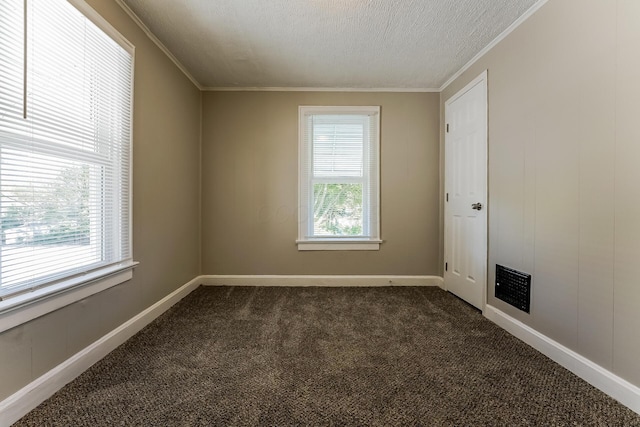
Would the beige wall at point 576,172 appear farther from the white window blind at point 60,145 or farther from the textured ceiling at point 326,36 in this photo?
the white window blind at point 60,145

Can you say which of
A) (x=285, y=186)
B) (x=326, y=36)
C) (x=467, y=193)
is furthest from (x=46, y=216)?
(x=467, y=193)

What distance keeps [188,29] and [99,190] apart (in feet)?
4.72

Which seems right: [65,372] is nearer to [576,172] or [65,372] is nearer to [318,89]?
[576,172]

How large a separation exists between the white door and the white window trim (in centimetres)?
294

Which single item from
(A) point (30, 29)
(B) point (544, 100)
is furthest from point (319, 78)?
(A) point (30, 29)

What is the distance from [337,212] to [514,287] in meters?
1.91

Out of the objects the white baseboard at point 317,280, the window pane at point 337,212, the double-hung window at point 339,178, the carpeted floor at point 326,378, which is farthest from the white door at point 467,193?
the window pane at point 337,212

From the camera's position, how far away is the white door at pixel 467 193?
2.47 m

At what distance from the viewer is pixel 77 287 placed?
5.08 ft

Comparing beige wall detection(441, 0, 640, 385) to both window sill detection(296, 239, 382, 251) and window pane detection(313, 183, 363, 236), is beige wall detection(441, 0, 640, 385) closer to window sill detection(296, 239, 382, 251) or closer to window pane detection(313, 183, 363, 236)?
window sill detection(296, 239, 382, 251)

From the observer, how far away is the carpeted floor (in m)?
1.26

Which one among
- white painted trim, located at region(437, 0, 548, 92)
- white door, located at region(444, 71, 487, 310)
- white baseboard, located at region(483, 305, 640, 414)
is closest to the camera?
white baseboard, located at region(483, 305, 640, 414)

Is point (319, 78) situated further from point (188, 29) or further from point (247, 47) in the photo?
point (188, 29)

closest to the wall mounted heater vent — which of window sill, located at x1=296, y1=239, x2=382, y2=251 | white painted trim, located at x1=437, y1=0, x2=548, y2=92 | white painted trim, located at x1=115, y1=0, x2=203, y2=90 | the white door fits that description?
the white door
